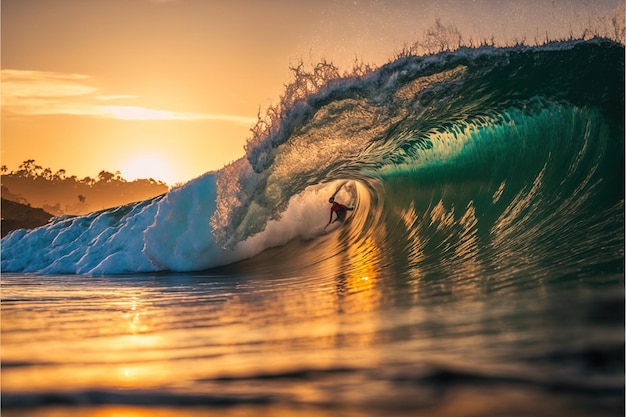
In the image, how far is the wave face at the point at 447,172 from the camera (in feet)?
27.3

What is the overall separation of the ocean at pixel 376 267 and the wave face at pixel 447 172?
0.03 meters

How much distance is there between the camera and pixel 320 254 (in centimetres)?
1210

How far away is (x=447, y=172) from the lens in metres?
11.5

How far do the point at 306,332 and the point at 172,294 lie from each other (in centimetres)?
370

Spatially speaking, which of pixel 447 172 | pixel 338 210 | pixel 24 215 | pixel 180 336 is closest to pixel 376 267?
pixel 447 172

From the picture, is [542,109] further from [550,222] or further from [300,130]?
[300,130]

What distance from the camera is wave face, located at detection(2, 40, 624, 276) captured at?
833cm

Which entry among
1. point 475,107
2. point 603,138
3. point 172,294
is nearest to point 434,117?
point 475,107

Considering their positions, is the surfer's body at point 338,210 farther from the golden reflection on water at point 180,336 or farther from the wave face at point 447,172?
the golden reflection on water at point 180,336

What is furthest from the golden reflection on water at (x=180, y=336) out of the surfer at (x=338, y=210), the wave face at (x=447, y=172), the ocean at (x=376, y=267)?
the surfer at (x=338, y=210)

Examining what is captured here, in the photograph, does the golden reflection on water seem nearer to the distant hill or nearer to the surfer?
the surfer

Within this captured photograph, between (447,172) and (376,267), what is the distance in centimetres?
297

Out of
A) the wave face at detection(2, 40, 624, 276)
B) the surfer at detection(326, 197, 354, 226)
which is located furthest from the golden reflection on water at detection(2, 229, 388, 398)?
the surfer at detection(326, 197, 354, 226)

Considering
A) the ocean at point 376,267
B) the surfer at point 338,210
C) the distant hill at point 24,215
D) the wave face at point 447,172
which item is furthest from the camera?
the distant hill at point 24,215
